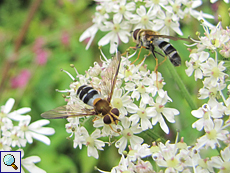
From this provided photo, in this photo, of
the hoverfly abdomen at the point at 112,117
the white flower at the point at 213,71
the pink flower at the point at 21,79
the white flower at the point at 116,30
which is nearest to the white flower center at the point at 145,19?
the white flower at the point at 116,30

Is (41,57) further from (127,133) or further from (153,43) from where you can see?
(127,133)

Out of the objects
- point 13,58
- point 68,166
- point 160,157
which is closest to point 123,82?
point 160,157

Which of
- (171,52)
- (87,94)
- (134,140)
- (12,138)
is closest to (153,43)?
(171,52)

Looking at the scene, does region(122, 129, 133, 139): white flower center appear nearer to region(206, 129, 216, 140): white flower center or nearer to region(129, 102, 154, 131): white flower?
region(129, 102, 154, 131): white flower

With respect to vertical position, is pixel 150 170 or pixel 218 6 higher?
pixel 218 6

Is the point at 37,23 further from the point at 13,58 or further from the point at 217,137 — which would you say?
the point at 217,137

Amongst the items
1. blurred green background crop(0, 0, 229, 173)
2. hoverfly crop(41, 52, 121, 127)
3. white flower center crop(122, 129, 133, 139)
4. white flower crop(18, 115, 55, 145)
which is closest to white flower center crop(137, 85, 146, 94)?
hoverfly crop(41, 52, 121, 127)
